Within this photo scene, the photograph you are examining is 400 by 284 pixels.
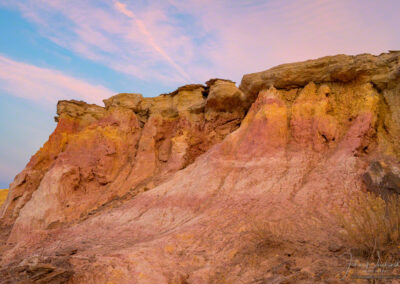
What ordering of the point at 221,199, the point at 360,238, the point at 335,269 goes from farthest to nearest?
the point at 221,199, the point at 360,238, the point at 335,269

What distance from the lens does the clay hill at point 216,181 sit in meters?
6.53

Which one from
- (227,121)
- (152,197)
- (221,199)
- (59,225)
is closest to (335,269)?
(221,199)

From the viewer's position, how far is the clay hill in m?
6.53

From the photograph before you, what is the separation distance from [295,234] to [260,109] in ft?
20.7

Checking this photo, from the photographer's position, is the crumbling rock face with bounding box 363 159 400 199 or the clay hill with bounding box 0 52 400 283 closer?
the clay hill with bounding box 0 52 400 283

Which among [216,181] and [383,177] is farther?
[216,181]

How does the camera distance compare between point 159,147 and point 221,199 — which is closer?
point 221,199

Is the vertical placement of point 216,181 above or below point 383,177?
above

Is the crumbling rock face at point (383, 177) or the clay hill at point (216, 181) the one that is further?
the crumbling rock face at point (383, 177)

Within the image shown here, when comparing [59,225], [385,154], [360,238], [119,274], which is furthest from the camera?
[59,225]

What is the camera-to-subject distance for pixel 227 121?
16141 millimetres

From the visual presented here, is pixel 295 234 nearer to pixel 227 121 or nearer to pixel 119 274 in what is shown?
pixel 119 274

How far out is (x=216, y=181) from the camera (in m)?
11.1

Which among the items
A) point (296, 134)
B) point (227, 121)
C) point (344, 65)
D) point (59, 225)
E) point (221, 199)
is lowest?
point (59, 225)
